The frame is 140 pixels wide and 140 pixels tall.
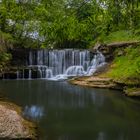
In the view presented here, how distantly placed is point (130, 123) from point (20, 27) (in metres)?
25.7

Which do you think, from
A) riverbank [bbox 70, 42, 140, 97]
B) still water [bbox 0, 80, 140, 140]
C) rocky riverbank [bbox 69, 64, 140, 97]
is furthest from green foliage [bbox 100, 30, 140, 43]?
still water [bbox 0, 80, 140, 140]

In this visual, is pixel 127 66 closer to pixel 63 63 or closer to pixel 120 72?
pixel 120 72

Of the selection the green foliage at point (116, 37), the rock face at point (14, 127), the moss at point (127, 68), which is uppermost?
the green foliage at point (116, 37)

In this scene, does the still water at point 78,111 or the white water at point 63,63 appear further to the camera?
the white water at point 63,63

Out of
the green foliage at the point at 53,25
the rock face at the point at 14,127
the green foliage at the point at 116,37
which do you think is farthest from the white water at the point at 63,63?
the rock face at the point at 14,127

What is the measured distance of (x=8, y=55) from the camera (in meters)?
31.5

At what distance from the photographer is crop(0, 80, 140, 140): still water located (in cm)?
1263

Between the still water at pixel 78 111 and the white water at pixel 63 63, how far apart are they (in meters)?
6.71

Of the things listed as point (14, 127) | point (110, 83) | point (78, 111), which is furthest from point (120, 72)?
point (14, 127)

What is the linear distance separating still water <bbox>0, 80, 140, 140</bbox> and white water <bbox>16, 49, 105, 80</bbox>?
22.0 feet

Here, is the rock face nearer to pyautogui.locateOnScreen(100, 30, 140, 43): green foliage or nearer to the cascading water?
the cascading water

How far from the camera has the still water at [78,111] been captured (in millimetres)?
12633

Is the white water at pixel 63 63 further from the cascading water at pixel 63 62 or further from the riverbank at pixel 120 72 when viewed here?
the riverbank at pixel 120 72

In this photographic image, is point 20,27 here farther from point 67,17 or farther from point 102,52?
point 102,52
